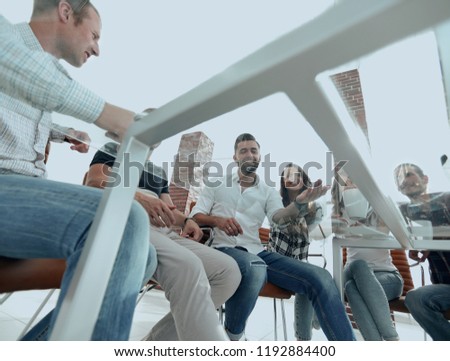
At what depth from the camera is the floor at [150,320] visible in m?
1.67

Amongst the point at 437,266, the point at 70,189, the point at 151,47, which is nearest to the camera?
the point at 70,189

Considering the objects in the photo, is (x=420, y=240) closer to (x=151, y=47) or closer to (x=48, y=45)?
(x=48, y=45)

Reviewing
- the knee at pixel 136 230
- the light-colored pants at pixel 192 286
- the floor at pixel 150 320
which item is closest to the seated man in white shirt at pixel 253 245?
the light-colored pants at pixel 192 286

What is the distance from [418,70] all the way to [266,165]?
1.50 ft

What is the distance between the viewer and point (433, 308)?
1.14 m

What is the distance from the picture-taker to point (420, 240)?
0.92 meters

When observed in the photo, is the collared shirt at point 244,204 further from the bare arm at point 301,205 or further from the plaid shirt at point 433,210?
the plaid shirt at point 433,210

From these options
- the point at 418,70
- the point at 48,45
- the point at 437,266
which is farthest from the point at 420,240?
the point at 48,45

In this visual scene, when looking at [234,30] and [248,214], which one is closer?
[248,214]

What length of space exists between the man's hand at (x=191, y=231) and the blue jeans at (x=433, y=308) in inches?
34.1

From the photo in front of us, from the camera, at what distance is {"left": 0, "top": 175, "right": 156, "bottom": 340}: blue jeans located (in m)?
0.34

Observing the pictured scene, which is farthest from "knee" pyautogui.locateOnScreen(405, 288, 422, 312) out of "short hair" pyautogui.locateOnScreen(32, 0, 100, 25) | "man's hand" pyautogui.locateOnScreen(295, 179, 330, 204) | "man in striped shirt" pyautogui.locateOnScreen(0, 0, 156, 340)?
"short hair" pyautogui.locateOnScreen(32, 0, 100, 25)
